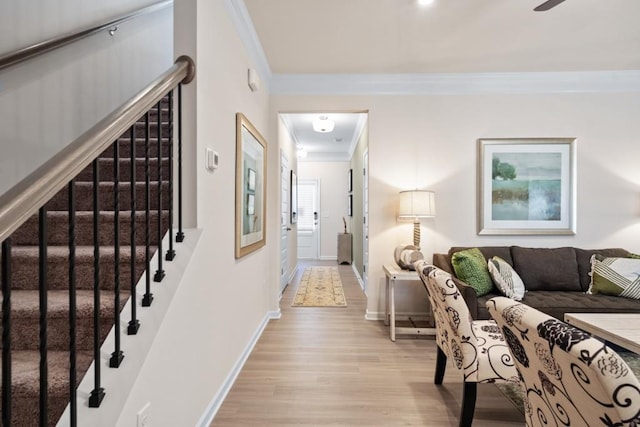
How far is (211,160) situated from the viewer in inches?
71.0

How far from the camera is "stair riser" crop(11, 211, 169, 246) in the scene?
63.5 inches

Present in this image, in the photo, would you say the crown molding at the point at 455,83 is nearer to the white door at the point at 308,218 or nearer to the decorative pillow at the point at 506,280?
the decorative pillow at the point at 506,280

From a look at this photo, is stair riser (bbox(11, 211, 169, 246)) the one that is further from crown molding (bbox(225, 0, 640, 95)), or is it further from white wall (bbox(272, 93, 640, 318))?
white wall (bbox(272, 93, 640, 318))

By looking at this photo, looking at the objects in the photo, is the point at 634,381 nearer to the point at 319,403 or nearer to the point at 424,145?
the point at 319,403

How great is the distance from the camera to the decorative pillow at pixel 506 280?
2.74m

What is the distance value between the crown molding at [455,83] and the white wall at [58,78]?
146cm

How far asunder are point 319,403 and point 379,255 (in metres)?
1.81

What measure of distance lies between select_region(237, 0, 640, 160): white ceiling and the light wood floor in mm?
2765

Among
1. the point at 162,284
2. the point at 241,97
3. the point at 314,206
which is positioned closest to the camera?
the point at 162,284

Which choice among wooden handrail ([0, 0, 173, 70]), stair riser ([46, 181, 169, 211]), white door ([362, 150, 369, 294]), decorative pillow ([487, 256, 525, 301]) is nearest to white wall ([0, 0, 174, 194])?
wooden handrail ([0, 0, 173, 70])

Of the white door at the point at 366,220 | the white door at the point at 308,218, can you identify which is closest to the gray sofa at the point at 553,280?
the white door at the point at 366,220

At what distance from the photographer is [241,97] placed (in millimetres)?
2471

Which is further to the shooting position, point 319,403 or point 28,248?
point 319,403

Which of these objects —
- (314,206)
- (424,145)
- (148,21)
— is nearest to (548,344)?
(424,145)
